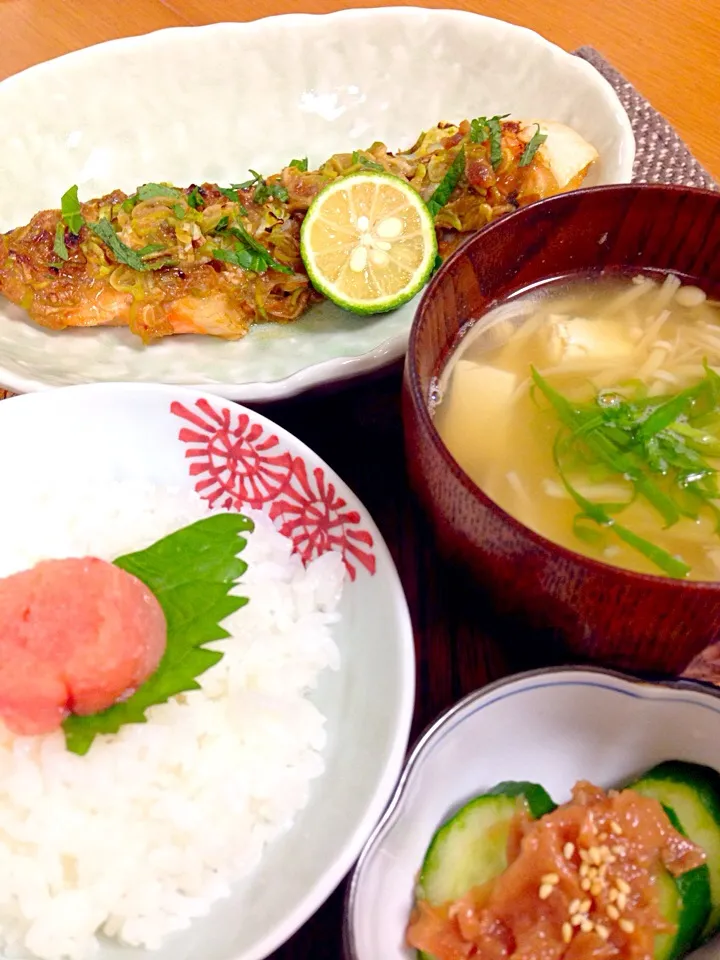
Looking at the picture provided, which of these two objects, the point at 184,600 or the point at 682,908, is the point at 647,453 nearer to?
the point at 682,908

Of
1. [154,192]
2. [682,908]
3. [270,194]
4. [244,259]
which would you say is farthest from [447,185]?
[682,908]

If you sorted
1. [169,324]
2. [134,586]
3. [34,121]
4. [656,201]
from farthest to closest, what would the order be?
[34,121], [169,324], [656,201], [134,586]

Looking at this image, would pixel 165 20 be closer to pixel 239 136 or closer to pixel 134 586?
pixel 239 136

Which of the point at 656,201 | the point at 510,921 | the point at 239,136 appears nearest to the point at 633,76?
the point at 239,136

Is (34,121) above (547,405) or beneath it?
beneath

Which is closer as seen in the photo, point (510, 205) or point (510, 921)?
point (510, 921)

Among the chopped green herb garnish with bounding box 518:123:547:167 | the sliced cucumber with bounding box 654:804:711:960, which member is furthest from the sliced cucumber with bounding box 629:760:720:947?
the chopped green herb garnish with bounding box 518:123:547:167
